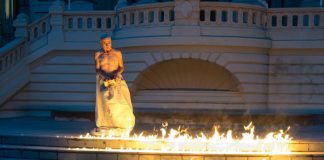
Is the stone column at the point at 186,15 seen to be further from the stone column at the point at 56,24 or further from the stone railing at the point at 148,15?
the stone column at the point at 56,24

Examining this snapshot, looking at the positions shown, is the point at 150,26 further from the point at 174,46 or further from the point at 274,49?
the point at 274,49

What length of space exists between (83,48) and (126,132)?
7.94m

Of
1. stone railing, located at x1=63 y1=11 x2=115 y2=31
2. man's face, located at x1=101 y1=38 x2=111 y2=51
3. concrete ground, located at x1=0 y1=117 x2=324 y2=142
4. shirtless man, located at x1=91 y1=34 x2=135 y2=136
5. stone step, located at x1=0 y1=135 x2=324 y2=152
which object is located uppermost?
stone railing, located at x1=63 y1=11 x2=115 y2=31

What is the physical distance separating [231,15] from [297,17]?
2.20 m

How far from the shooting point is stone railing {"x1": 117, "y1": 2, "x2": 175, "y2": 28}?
17.7 metres

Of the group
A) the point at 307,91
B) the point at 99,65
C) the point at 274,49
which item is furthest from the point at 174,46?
the point at 99,65

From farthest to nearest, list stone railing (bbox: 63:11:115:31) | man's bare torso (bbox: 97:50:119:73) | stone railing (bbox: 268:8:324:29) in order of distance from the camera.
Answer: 1. stone railing (bbox: 63:11:115:31)
2. stone railing (bbox: 268:8:324:29)
3. man's bare torso (bbox: 97:50:119:73)

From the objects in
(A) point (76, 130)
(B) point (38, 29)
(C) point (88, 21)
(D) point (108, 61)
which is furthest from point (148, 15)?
(D) point (108, 61)

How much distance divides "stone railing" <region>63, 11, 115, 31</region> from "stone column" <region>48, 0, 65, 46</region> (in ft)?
0.53

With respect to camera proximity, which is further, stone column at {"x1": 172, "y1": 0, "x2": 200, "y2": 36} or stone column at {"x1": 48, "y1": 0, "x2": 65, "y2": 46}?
stone column at {"x1": 48, "y1": 0, "x2": 65, "y2": 46}

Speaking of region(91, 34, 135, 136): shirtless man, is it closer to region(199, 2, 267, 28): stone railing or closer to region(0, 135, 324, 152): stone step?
region(0, 135, 324, 152): stone step

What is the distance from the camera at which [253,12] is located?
18203mm

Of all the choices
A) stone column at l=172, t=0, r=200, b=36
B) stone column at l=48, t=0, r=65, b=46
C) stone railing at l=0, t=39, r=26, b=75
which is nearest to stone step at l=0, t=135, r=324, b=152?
stone column at l=172, t=0, r=200, b=36

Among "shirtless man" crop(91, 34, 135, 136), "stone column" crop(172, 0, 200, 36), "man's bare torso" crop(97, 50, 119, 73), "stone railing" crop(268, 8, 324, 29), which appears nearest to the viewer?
"shirtless man" crop(91, 34, 135, 136)
